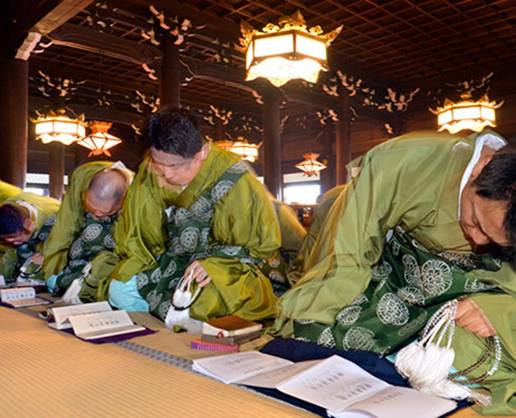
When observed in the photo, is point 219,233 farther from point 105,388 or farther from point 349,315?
point 105,388

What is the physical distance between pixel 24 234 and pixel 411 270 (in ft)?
9.26

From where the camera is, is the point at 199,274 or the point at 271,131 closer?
the point at 199,274

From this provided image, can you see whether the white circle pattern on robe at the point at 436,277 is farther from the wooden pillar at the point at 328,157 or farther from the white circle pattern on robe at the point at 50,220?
the wooden pillar at the point at 328,157

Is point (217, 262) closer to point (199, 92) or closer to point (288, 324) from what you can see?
point (288, 324)

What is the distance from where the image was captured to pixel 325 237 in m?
2.07

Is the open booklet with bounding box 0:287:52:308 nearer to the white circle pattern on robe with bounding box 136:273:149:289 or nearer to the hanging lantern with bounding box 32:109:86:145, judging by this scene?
the white circle pattern on robe with bounding box 136:273:149:289

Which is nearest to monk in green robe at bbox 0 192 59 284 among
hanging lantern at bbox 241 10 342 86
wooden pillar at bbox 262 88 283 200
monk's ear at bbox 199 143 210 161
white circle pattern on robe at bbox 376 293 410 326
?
monk's ear at bbox 199 143 210 161

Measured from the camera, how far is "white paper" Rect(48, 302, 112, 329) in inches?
97.7

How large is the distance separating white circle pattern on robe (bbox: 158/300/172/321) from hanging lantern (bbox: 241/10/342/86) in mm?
3526

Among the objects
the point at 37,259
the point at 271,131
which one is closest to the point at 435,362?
the point at 37,259

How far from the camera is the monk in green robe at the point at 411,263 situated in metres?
1.71

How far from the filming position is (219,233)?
2777 millimetres

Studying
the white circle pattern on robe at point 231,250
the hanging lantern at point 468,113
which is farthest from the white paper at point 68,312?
the hanging lantern at point 468,113

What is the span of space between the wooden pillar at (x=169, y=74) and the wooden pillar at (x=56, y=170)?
5018 mm
